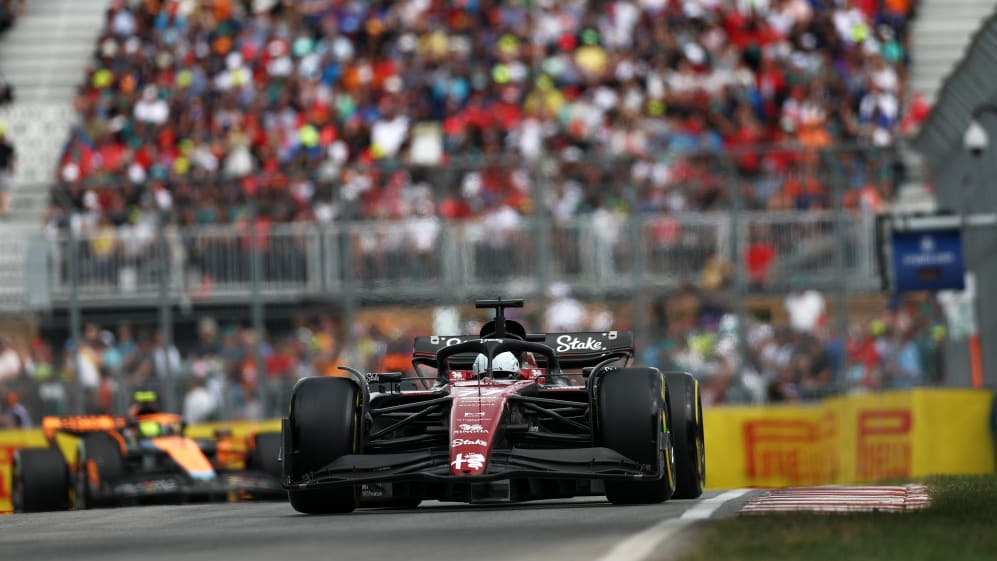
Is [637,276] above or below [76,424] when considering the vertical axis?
above

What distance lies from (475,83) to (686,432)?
60.0 ft

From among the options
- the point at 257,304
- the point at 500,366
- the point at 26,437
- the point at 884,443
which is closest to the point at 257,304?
the point at 257,304

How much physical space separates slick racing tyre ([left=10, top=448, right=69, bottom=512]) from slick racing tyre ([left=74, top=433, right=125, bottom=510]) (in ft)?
0.48

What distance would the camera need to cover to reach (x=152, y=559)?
332 inches

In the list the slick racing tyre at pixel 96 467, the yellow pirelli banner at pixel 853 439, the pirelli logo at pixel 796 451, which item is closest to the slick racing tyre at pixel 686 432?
the yellow pirelli banner at pixel 853 439

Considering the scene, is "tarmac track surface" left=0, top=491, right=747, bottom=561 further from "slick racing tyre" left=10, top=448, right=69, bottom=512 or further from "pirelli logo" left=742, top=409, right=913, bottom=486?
"pirelli logo" left=742, top=409, right=913, bottom=486

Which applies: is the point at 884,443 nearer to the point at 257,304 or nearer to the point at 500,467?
the point at 257,304

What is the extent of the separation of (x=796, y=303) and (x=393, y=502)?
1006cm

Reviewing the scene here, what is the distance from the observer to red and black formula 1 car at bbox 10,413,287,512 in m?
18.4

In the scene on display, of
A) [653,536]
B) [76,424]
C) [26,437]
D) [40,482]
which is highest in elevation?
[76,424]

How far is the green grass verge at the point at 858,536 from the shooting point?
7.70 metres

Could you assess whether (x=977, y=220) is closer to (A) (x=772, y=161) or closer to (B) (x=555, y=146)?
(A) (x=772, y=161)

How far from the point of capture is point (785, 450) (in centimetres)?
2186

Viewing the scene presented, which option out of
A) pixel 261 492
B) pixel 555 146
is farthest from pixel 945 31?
pixel 261 492
